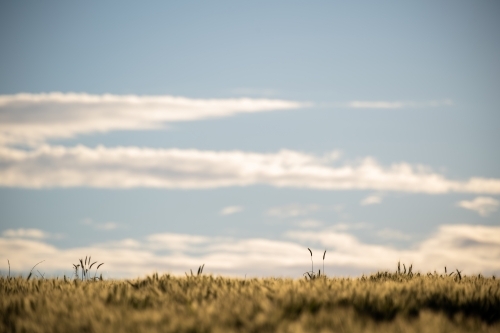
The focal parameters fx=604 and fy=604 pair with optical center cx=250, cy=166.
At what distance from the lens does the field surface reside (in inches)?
243

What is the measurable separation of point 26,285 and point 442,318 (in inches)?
263

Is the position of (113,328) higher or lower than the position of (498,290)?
lower

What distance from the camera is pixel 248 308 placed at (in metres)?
6.77

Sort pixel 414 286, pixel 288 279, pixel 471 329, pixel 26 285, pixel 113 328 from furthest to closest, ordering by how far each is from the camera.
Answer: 1. pixel 288 279
2. pixel 26 285
3. pixel 414 286
4. pixel 471 329
5. pixel 113 328

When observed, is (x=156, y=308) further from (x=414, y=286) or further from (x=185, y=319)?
(x=414, y=286)

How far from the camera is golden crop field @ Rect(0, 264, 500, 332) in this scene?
618cm

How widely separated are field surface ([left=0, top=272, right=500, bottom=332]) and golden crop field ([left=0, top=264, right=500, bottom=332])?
0.01m

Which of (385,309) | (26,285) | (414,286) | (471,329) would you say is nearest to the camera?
(471,329)

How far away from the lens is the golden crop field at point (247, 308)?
6.18 metres

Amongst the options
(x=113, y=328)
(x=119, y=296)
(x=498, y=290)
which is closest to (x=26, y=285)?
(x=119, y=296)

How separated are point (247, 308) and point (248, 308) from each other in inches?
0.5

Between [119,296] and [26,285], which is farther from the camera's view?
[26,285]

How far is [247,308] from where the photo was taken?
6.76 m

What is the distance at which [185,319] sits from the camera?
6.29m
